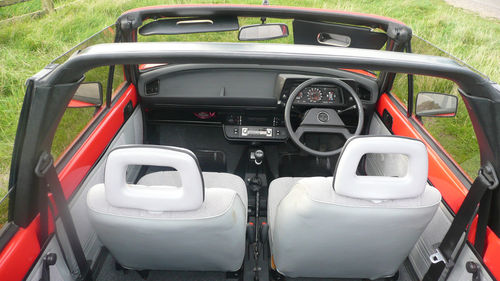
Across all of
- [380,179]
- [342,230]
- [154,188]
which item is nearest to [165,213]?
[154,188]

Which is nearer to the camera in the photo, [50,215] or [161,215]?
[161,215]

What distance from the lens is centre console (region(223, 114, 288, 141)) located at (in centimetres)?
311

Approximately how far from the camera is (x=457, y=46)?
18.7 feet

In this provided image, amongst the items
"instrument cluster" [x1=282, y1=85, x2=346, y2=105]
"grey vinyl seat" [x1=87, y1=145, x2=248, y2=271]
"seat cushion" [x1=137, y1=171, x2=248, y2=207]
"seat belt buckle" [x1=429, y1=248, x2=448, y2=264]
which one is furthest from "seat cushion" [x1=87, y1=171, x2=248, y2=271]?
"instrument cluster" [x1=282, y1=85, x2=346, y2=105]

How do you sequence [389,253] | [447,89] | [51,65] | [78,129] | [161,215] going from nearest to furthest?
[51,65] → [161,215] → [389,253] → [78,129] → [447,89]

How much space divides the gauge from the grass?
0.82 metres

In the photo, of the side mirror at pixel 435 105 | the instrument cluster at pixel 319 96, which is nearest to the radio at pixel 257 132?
the instrument cluster at pixel 319 96

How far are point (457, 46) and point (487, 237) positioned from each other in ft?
17.6

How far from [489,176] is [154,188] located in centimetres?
134

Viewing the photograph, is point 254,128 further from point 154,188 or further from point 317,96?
point 154,188

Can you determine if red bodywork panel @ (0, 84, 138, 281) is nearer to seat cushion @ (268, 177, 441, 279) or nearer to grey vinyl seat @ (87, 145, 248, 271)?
grey vinyl seat @ (87, 145, 248, 271)

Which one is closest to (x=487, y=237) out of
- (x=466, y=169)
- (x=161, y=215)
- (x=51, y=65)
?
(x=466, y=169)

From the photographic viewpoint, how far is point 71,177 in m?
1.75

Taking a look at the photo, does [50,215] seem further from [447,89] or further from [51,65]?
[447,89]
